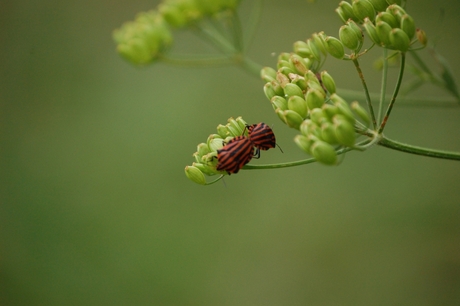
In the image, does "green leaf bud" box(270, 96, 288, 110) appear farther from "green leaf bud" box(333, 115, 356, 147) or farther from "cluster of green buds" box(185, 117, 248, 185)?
"green leaf bud" box(333, 115, 356, 147)

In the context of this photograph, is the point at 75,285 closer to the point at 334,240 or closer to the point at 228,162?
the point at 334,240

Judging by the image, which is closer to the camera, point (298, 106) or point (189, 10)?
point (298, 106)

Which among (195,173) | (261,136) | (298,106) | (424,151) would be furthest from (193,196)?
(424,151)

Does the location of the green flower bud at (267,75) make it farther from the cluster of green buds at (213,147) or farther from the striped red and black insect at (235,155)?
the striped red and black insect at (235,155)

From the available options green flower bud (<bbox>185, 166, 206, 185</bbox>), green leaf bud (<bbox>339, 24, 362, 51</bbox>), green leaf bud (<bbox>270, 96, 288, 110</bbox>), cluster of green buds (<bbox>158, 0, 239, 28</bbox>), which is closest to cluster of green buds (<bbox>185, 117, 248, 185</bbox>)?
green flower bud (<bbox>185, 166, 206, 185</bbox>)

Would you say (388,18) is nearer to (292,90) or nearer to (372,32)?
(372,32)

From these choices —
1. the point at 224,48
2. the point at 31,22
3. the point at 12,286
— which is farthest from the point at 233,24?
the point at 31,22

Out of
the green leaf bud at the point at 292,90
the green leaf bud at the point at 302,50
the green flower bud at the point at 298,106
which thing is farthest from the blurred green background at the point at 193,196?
the green flower bud at the point at 298,106
